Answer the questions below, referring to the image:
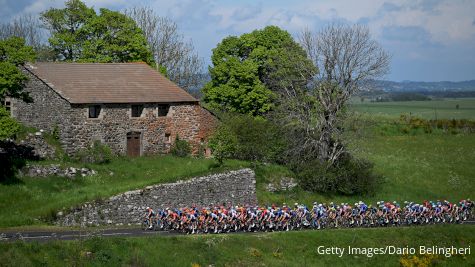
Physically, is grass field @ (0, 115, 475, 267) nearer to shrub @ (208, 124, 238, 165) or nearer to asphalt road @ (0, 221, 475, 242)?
shrub @ (208, 124, 238, 165)

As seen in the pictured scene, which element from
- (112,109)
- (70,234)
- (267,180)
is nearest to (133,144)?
(112,109)

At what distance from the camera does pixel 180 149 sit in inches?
2128

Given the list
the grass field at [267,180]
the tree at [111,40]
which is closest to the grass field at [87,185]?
the grass field at [267,180]

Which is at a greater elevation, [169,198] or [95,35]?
[95,35]

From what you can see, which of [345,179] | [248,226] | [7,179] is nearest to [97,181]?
[7,179]

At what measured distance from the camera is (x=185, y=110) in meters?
55.6

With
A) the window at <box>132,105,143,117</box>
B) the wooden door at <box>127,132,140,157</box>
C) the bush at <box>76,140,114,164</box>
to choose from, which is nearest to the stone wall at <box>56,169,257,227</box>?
the bush at <box>76,140,114,164</box>

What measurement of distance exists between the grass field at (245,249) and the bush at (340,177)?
8.78 m

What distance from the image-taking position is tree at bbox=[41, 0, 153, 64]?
6456cm

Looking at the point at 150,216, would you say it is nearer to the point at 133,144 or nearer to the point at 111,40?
the point at 133,144

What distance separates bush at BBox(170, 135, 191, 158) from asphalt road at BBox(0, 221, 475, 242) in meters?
15.7

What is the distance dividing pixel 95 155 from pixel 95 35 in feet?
67.0

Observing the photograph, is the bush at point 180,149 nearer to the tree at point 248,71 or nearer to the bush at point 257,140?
the bush at point 257,140

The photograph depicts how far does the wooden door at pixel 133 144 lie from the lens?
51.8 meters
